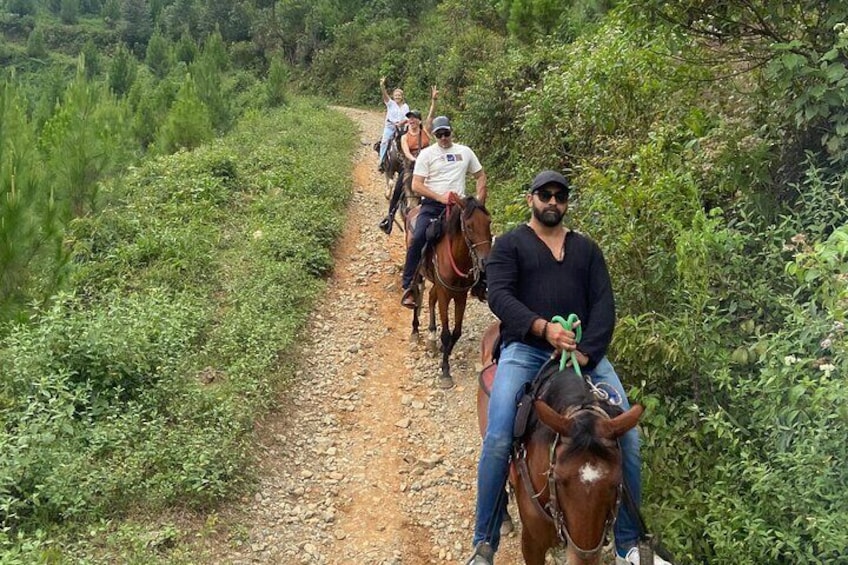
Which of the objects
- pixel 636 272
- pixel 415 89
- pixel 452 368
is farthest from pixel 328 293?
pixel 415 89

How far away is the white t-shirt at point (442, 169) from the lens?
6879 millimetres

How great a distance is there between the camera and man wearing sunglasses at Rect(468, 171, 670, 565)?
352cm

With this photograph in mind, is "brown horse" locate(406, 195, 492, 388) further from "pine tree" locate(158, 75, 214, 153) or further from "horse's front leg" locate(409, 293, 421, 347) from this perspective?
"pine tree" locate(158, 75, 214, 153)

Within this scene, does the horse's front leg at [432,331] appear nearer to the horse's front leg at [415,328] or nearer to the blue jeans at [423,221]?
the horse's front leg at [415,328]

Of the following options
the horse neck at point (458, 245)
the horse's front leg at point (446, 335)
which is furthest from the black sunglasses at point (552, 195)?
the horse's front leg at point (446, 335)

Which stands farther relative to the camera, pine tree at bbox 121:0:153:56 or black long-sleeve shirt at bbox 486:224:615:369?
pine tree at bbox 121:0:153:56

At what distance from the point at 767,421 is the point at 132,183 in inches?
445

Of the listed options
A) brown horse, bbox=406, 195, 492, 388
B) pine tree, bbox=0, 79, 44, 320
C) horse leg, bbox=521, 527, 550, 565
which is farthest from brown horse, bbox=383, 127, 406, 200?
horse leg, bbox=521, 527, 550, 565

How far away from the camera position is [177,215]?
10.3 meters

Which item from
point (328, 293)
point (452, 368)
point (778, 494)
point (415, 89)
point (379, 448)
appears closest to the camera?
point (778, 494)

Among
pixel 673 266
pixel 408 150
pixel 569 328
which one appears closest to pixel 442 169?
pixel 673 266

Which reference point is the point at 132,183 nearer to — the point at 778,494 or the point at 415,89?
the point at 778,494

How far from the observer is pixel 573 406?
9.87 ft

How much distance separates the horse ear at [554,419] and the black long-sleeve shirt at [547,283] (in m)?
0.79
